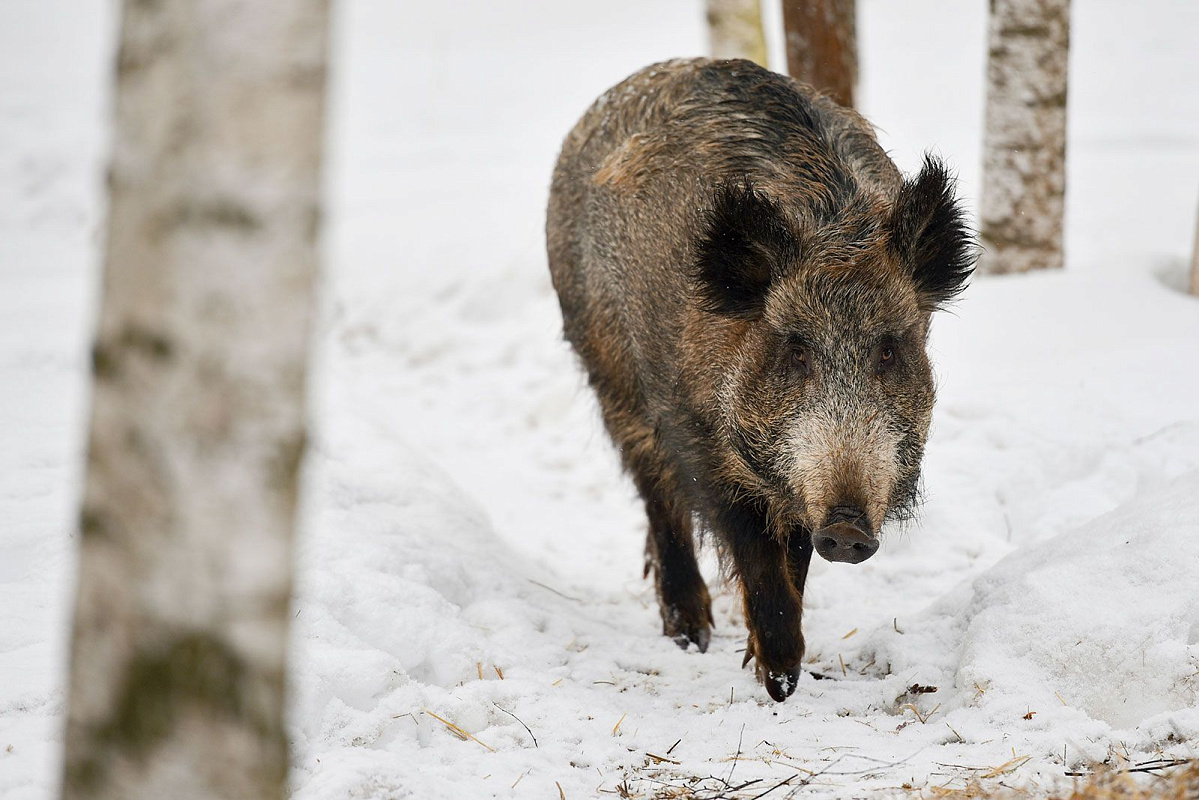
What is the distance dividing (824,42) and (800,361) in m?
3.35

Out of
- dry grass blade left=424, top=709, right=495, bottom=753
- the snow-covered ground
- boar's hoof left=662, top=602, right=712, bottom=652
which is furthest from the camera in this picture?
boar's hoof left=662, top=602, right=712, bottom=652

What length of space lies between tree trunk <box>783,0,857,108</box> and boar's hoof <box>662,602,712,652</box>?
3208 millimetres

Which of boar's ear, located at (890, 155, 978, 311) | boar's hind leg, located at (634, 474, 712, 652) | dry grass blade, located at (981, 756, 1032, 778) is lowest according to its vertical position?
boar's hind leg, located at (634, 474, 712, 652)

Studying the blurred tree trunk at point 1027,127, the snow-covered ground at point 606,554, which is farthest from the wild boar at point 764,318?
the blurred tree trunk at point 1027,127

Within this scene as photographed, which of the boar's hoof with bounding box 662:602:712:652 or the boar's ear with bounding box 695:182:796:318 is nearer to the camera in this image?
the boar's ear with bounding box 695:182:796:318

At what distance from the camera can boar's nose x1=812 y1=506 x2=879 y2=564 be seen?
3102 millimetres

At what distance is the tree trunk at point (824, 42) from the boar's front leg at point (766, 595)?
10.7ft

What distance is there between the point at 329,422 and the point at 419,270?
4.74 metres

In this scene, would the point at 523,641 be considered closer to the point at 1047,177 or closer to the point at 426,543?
the point at 426,543

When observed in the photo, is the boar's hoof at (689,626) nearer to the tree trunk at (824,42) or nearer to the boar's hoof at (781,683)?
the boar's hoof at (781,683)

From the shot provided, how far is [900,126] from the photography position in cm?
1562

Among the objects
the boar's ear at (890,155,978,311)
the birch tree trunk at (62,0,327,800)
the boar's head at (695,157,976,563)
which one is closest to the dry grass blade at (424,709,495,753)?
the boar's head at (695,157,976,563)

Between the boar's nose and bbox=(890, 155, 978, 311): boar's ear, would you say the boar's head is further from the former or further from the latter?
the boar's nose

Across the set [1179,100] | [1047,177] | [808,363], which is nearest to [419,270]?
[1047,177]
